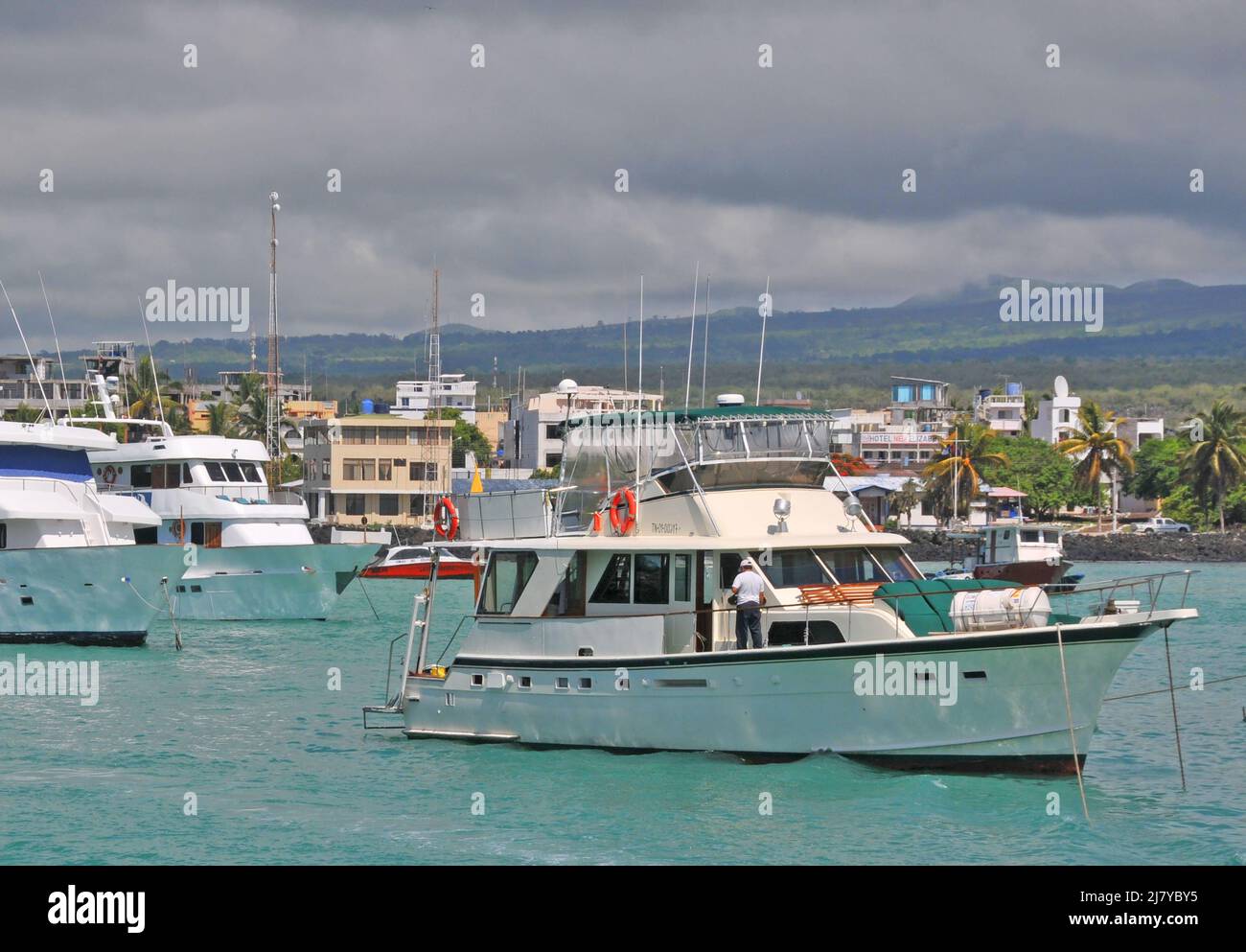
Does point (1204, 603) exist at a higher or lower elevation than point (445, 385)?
lower

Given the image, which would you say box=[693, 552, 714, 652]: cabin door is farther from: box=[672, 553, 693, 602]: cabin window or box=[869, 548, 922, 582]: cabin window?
box=[869, 548, 922, 582]: cabin window

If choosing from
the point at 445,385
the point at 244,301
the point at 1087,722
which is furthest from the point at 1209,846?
the point at 445,385

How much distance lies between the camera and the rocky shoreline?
106 meters

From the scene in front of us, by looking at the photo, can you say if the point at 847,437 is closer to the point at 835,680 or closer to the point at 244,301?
the point at 244,301

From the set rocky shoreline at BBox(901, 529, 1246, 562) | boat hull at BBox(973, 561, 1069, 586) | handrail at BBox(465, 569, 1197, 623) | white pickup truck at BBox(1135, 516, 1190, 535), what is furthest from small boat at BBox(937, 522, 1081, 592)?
white pickup truck at BBox(1135, 516, 1190, 535)

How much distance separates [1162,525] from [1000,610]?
111034mm

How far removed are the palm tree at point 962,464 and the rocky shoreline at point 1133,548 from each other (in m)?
7.68

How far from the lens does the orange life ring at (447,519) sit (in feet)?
72.5

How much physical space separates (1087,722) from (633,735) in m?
5.37

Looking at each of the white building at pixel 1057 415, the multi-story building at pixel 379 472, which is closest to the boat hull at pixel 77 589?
the multi-story building at pixel 379 472

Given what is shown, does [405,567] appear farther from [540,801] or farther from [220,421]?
[540,801]

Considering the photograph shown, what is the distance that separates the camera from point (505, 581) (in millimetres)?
21719

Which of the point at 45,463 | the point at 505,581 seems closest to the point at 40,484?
the point at 45,463
